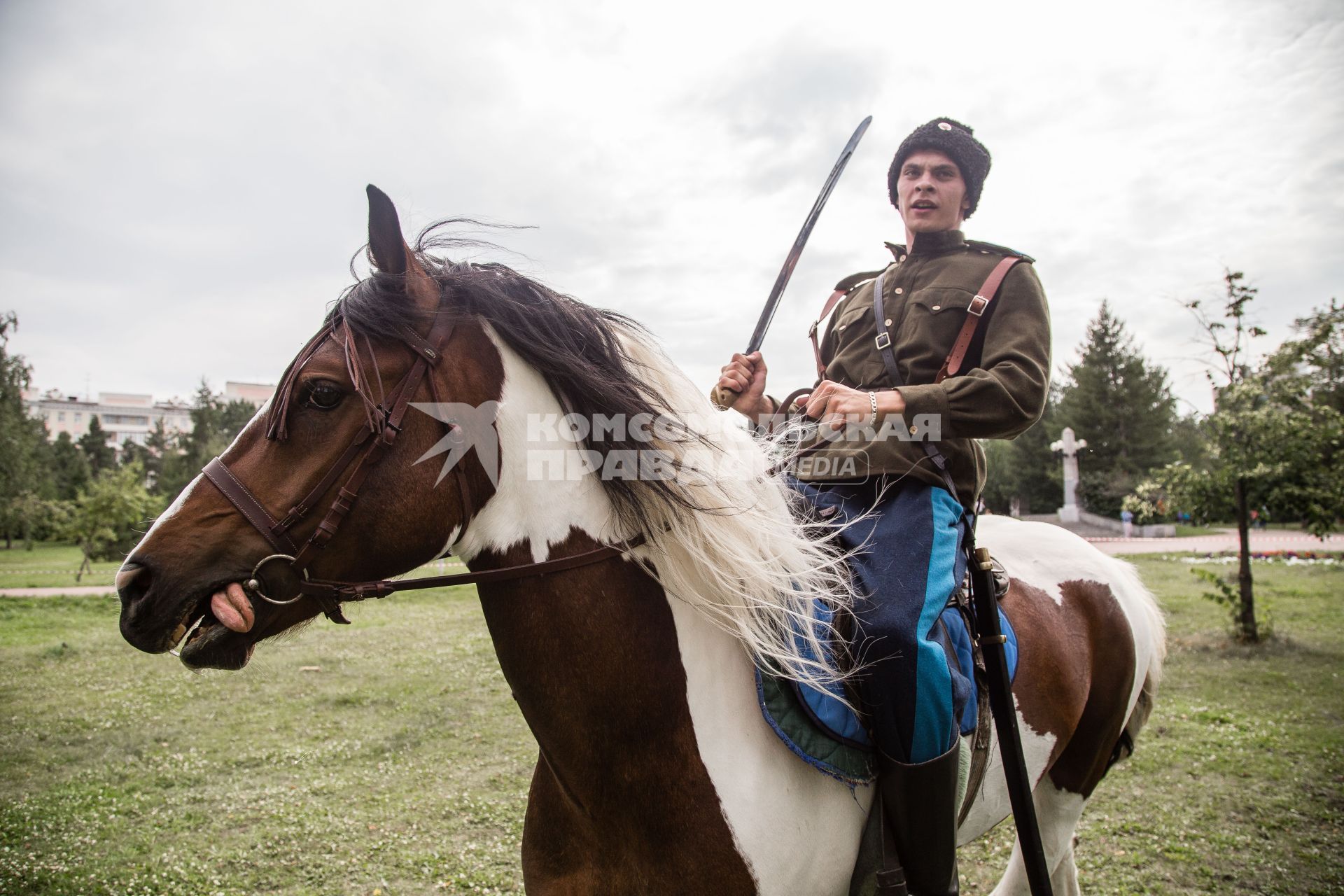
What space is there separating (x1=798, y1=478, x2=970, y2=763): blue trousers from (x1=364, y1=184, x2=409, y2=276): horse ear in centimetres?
154

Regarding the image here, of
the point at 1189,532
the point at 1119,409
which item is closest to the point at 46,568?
the point at 1189,532

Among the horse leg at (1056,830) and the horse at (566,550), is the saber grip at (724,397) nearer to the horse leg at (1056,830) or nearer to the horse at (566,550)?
the horse at (566,550)

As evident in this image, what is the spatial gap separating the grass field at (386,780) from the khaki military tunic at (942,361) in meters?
1.82

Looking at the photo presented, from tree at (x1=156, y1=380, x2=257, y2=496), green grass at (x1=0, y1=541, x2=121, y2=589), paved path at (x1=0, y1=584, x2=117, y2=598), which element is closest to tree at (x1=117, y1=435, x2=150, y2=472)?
tree at (x1=156, y1=380, x2=257, y2=496)

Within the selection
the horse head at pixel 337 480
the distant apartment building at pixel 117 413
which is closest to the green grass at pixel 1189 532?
the horse head at pixel 337 480

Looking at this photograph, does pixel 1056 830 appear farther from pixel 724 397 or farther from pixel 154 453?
pixel 154 453

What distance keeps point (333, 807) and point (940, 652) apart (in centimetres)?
591

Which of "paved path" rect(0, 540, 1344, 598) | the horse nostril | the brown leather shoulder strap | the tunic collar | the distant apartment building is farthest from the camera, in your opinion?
the distant apartment building

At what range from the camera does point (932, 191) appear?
8.87 feet

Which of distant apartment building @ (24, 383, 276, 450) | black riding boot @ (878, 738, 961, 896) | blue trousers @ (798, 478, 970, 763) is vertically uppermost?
distant apartment building @ (24, 383, 276, 450)

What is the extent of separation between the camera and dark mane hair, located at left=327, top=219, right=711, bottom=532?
1.88 m

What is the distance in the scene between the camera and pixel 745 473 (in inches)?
84.1

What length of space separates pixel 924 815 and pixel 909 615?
57 cm

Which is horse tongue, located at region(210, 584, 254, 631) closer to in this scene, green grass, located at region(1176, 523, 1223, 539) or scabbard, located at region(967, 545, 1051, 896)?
scabbard, located at region(967, 545, 1051, 896)
